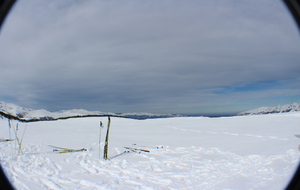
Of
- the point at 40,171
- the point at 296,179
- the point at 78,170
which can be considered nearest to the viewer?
the point at 296,179

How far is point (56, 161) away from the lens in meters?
6.79

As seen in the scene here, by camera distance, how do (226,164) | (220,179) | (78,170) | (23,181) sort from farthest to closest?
(226,164) < (78,170) < (220,179) < (23,181)

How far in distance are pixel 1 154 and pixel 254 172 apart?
9.79m

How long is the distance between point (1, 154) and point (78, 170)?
3.71 metres

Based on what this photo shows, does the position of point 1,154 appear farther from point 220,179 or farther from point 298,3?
point 298,3

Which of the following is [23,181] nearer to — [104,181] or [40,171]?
[40,171]

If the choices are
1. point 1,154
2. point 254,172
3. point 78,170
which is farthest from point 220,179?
point 1,154

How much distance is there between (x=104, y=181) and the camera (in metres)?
5.23

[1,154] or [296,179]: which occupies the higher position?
[296,179]

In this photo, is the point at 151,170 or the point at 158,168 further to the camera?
the point at 158,168

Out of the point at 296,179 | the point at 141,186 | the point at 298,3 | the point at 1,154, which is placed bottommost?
the point at 141,186

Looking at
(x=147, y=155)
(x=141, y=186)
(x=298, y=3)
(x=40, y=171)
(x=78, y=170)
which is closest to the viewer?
(x=298, y=3)

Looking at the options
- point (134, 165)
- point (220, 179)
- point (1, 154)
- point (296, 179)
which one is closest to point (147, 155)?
point (134, 165)

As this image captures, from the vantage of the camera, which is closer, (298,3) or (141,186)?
(298,3)
